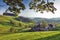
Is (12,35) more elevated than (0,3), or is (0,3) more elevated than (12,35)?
(0,3)

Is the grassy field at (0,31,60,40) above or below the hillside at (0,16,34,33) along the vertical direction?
below

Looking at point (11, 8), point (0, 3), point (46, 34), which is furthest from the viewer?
point (46, 34)

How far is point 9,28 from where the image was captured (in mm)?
2445

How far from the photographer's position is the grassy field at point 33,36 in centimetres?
241

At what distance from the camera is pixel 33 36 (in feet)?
8.09

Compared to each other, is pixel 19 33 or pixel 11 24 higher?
pixel 11 24

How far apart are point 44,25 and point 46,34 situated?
12 centimetres

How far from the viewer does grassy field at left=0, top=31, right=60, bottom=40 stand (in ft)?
7.91

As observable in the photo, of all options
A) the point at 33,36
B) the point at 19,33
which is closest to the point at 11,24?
the point at 19,33

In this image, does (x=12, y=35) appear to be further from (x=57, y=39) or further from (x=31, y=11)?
(x=57, y=39)

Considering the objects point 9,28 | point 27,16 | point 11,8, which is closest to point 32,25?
point 27,16

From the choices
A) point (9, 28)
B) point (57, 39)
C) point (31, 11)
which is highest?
point (31, 11)

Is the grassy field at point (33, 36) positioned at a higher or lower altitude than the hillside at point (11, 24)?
lower

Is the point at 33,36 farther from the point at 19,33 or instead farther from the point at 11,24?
the point at 11,24
